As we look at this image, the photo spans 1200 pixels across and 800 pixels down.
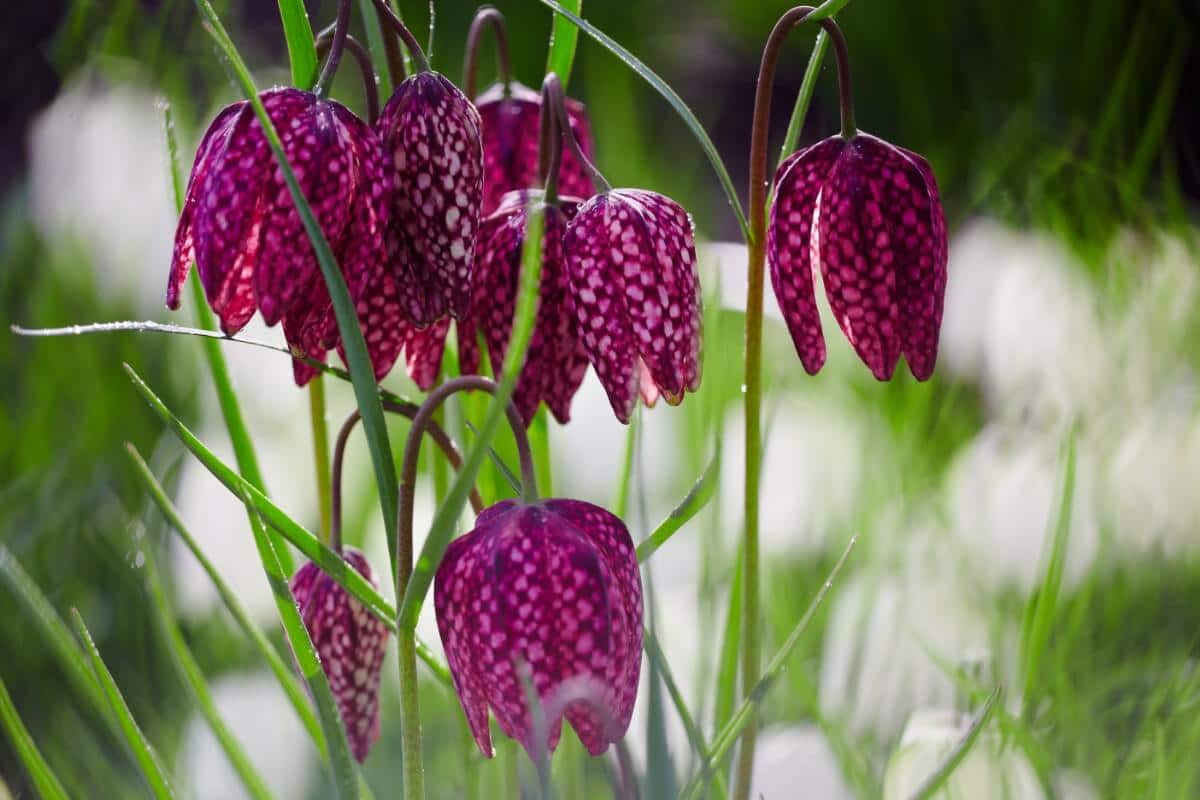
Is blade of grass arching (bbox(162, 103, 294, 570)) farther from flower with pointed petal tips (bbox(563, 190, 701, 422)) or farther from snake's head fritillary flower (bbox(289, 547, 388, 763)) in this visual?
flower with pointed petal tips (bbox(563, 190, 701, 422))

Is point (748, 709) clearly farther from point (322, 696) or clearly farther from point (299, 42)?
point (299, 42)

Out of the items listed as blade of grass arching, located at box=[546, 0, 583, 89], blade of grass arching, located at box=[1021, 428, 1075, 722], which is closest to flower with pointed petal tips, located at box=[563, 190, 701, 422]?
blade of grass arching, located at box=[546, 0, 583, 89]

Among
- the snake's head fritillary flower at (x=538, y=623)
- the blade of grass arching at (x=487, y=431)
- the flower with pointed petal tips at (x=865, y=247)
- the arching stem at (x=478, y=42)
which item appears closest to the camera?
the blade of grass arching at (x=487, y=431)

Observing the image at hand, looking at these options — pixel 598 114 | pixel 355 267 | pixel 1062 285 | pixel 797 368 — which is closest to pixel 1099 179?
pixel 1062 285

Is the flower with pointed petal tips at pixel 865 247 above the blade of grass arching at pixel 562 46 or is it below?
below

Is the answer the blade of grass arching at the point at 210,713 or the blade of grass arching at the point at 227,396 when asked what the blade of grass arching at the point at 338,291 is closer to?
the blade of grass arching at the point at 227,396

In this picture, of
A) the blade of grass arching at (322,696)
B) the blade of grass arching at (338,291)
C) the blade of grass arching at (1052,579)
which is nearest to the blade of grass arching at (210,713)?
the blade of grass arching at (322,696)

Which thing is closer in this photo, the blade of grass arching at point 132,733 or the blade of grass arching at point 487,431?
the blade of grass arching at point 487,431

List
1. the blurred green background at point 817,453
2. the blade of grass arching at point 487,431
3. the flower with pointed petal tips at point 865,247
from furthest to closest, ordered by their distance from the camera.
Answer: the blurred green background at point 817,453 → the flower with pointed petal tips at point 865,247 → the blade of grass arching at point 487,431
